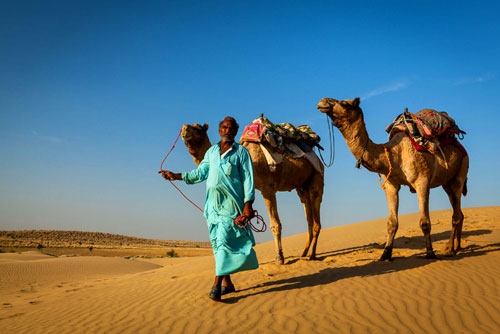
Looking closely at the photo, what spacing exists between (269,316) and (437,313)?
219 centimetres

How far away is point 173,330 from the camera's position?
448 cm

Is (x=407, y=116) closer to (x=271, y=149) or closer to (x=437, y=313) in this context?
(x=271, y=149)

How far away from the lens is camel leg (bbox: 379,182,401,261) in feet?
26.0

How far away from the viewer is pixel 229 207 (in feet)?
17.6

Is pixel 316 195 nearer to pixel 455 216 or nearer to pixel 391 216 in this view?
pixel 391 216

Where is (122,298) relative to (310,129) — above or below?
below

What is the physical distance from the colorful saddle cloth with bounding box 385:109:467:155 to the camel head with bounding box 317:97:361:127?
1515mm

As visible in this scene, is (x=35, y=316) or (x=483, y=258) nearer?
(x=35, y=316)

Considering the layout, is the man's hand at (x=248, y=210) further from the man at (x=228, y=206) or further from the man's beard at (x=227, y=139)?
the man's beard at (x=227, y=139)

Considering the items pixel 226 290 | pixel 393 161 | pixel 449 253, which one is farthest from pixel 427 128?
pixel 226 290

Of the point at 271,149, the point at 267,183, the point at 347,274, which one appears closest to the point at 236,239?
the point at 347,274

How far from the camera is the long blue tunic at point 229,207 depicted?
5.19 metres

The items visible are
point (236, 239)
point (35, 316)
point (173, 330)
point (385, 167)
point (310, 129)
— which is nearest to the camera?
point (173, 330)

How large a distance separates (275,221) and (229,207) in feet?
9.75
